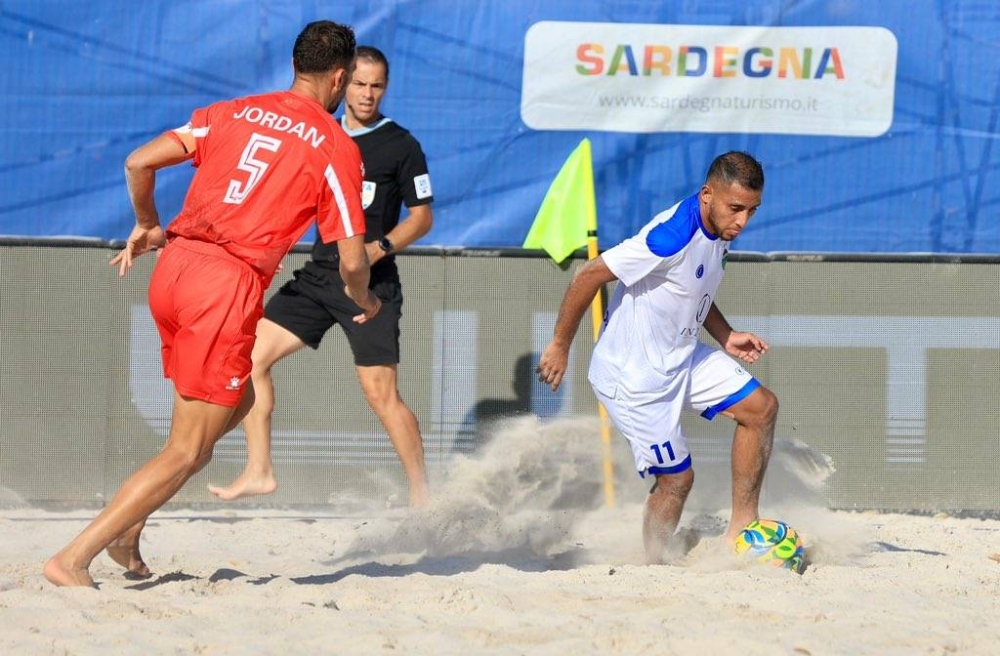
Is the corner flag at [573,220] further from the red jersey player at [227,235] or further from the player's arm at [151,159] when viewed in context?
the player's arm at [151,159]

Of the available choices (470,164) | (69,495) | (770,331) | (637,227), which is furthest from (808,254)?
(69,495)

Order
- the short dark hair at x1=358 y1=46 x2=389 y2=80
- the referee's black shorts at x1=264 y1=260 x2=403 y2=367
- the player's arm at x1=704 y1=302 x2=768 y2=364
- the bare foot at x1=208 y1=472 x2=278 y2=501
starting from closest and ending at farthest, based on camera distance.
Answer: the player's arm at x1=704 y1=302 x2=768 y2=364 < the bare foot at x1=208 y1=472 x2=278 y2=501 < the short dark hair at x1=358 y1=46 x2=389 y2=80 < the referee's black shorts at x1=264 y1=260 x2=403 y2=367

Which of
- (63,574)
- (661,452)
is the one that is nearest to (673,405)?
(661,452)

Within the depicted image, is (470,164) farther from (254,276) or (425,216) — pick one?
(254,276)

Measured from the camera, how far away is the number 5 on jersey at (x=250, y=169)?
448 cm

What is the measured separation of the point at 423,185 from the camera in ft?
20.9

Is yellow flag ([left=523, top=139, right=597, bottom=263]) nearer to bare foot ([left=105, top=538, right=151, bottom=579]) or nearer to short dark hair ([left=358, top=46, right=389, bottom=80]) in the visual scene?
short dark hair ([left=358, top=46, right=389, bottom=80])

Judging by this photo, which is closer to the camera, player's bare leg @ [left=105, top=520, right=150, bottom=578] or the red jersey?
the red jersey

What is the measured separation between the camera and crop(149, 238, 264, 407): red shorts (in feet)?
14.4

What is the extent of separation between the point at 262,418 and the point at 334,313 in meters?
0.59

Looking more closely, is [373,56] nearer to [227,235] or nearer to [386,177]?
[386,177]

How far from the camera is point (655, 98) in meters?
7.00

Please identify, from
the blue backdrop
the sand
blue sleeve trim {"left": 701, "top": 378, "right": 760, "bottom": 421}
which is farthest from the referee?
blue sleeve trim {"left": 701, "top": 378, "right": 760, "bottom": 421}

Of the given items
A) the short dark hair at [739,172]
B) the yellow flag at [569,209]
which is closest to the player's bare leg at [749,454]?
the short dark hair at [739,172]
